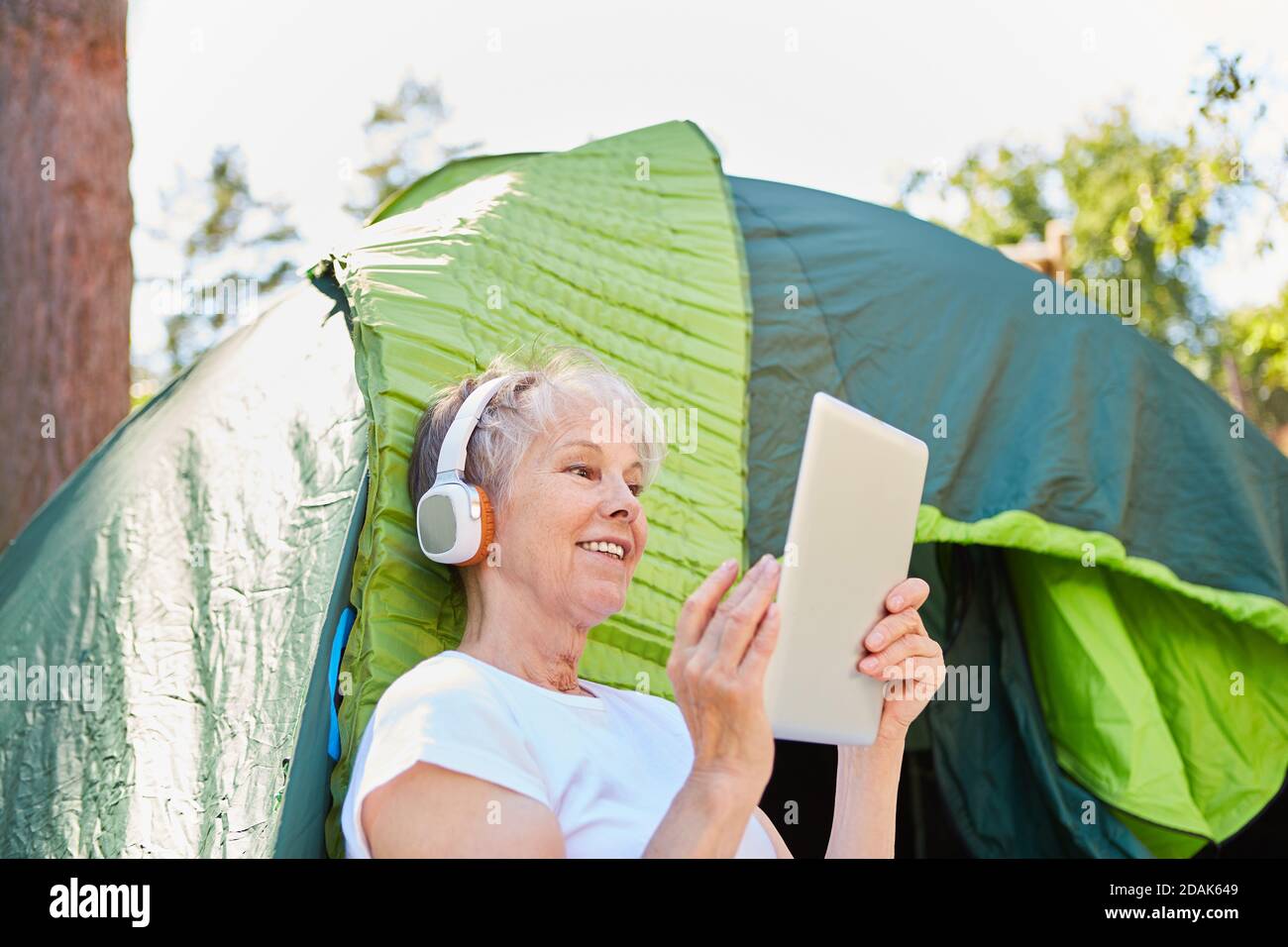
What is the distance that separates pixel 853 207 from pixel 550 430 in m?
1.31

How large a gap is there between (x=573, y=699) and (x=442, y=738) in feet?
0.95

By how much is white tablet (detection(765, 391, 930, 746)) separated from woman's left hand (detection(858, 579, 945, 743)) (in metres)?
0.01

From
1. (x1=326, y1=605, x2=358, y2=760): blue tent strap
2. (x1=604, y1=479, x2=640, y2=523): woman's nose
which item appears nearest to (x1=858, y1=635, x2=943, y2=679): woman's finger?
(x1=604, y1=479, x2=640, y2=523): woman's nose

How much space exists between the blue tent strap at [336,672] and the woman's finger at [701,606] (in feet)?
1.53

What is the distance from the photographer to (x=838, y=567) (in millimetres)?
1351

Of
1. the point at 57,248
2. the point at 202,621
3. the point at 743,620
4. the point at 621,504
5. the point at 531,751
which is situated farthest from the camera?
the point at 57,248

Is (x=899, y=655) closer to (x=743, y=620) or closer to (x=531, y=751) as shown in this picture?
(x=743, y=620)

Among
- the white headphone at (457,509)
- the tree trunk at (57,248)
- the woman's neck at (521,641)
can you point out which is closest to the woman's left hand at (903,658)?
the woman's neck at (521,641)

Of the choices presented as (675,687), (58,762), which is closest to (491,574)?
(675,687)

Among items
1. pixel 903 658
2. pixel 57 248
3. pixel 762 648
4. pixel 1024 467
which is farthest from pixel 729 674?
pixel 57 248

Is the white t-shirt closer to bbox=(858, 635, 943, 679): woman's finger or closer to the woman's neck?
the woman's neck

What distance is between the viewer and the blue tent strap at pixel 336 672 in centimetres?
144

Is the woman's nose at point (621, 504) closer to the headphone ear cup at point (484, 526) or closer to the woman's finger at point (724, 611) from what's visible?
the headphone ear cup at point (484, 526)
